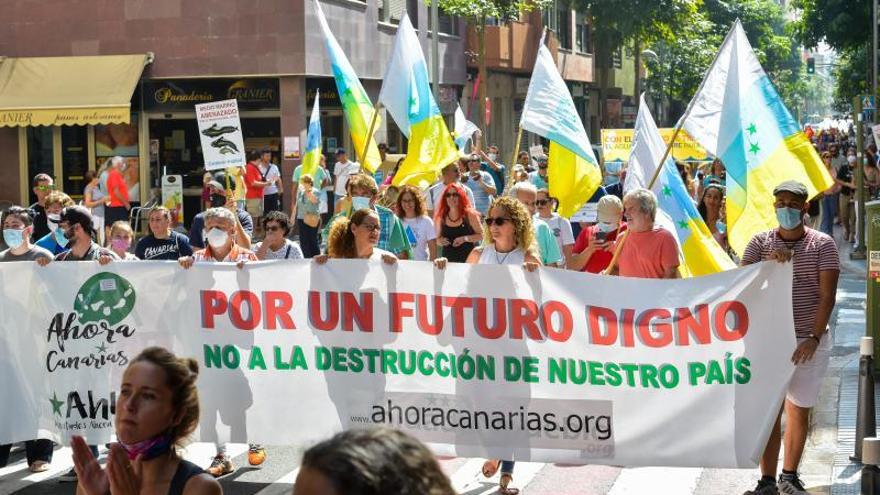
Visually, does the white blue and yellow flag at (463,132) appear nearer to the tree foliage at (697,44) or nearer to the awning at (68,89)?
the awning at (68,89)

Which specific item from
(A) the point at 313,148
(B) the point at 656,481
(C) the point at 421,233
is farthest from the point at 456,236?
(A) the point at 313,148

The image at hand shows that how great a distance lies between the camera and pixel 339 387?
8727 mm

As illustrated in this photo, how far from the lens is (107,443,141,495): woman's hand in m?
4.30

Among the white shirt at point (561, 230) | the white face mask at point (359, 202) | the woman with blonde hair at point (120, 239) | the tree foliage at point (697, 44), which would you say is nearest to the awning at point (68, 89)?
the white face mask at point (359, 202)

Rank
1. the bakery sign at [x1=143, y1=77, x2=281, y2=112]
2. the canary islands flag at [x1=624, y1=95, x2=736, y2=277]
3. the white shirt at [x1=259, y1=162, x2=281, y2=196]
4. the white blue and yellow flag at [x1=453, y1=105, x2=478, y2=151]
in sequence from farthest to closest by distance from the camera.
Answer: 1. the bakery sign at [x1=143, y1=77, x2=281, y2=112]
2. the white shirt at [x1=259, y1=162, x2=281, y2=196]
3. the white blue and yellow flag at [x1=453, y1=105, x2=478, y2=151]
4. the canary islands flag at [x1=624, y1=95, x2=736, y2=277]

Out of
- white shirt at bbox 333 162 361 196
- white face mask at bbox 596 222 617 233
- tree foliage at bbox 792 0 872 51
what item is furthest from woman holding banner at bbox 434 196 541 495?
tree foliage at bbox 792 0 872 51

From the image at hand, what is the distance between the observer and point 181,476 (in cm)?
454

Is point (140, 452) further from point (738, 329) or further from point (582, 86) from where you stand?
point (582, 86)

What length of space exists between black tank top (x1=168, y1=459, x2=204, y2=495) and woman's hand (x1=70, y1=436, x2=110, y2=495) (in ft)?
0.80

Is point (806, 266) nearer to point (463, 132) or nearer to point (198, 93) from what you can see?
point (463, 132)

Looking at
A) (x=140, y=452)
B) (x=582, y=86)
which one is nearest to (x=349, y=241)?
(x=140, y=452)

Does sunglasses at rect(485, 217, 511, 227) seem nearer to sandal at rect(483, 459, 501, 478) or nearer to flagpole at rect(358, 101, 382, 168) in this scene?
sandal at rect(483, 459, 501, 478)

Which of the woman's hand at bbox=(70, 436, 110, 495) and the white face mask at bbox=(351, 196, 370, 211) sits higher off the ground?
the white face mask at bbox=(351, 196, 370, 211)

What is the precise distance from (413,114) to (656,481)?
6.28 meters
